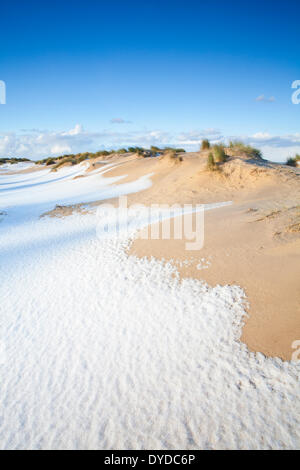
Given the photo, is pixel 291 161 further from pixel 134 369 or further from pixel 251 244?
pixel 134 369

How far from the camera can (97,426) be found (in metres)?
2.16

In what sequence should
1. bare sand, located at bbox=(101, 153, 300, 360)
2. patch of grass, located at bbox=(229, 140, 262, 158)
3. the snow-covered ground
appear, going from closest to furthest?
the snow-covered ground
bare sand, located at bbox=(101, 153, 300, 360)
patch of grass, located at bbox=(229, 140, 262, 158)

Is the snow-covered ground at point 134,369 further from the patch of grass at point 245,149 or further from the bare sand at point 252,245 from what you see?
Answer: the patch of grass at point 245,149

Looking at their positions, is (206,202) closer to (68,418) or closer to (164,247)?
(164,247)

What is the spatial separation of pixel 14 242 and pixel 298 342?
6894mm

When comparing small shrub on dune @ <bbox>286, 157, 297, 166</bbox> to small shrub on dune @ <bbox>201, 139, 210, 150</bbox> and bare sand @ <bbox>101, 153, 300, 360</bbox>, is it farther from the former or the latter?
→ bare sand @ <bbox>101, 153, 300, 360</bbox>

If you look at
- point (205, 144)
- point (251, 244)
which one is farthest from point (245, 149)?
point (251, 244)

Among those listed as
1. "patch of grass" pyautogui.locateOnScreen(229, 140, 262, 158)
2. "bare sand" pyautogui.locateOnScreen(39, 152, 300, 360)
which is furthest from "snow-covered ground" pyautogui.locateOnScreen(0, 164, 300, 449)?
"patch of grass" pyautogui.locateOnScreen(229, 140, 262, 158)

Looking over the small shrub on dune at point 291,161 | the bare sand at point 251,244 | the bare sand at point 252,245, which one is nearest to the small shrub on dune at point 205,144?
the bare sand at point 251,244

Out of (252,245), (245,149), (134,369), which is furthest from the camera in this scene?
(245,149)

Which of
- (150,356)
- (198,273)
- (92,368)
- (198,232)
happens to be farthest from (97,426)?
(198,232)

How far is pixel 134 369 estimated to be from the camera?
2.64 meters

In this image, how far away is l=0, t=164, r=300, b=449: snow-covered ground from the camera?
81.4 inches
